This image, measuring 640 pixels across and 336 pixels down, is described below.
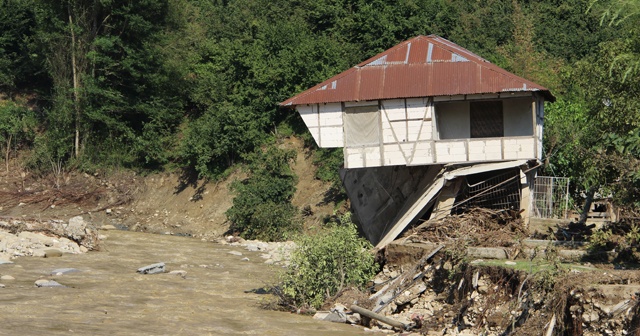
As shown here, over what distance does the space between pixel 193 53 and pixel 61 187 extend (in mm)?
9311

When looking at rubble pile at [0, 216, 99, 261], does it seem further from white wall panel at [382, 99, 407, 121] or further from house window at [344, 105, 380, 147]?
white wall panel at [382, 99, 407, 121]

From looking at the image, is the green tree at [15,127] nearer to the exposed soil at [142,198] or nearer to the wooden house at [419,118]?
the exposed soil at [142,198]

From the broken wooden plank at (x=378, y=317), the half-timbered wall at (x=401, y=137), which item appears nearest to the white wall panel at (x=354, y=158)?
the half-timbered wall at (x=401, y=137)

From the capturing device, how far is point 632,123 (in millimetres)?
20781

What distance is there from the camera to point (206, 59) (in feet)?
139

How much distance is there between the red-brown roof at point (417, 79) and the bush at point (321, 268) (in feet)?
15.0

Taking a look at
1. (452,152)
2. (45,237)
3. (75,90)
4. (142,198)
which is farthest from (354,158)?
(75,90)

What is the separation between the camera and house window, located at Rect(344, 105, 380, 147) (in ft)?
75.2

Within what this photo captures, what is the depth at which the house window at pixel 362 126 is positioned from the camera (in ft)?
75.2

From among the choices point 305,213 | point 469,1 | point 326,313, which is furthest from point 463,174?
point 469,1

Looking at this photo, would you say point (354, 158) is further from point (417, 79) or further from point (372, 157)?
point (417, 79)

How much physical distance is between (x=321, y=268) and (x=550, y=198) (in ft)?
28.5

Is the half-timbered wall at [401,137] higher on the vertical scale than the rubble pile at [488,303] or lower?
higher

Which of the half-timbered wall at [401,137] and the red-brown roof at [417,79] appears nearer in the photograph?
the red-brown roof at [417,79]
